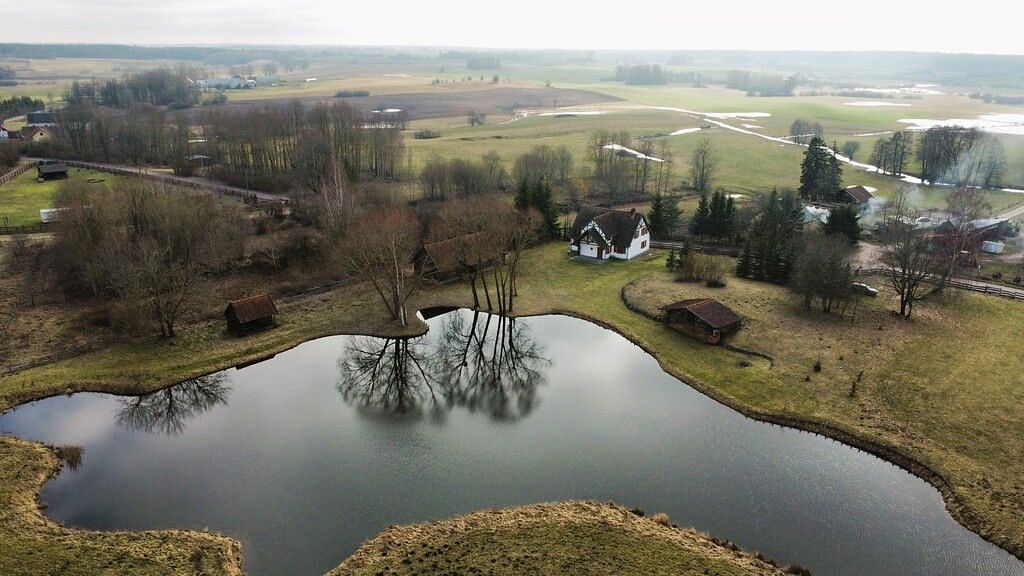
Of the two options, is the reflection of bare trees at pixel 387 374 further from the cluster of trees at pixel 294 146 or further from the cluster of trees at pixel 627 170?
the cluster of trees at pixel 627 170

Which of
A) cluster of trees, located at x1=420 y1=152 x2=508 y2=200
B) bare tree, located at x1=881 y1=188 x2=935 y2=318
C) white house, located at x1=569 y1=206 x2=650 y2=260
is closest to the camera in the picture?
bare tree, located at x1=881 y1=188 x2=935 y2=318

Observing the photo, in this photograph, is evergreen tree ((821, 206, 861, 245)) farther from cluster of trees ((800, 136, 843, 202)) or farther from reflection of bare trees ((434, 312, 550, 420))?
reflection of bare trees ((434, 312, 550, 420))

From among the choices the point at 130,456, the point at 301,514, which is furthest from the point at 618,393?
the point at 130,456

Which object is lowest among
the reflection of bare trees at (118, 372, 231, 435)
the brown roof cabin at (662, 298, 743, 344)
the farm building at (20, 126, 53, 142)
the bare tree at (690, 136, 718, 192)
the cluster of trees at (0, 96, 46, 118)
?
the reflection of bare trees at (118, 372, 231, 435)

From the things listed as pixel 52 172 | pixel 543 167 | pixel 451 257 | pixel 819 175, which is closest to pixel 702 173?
pixel 819 175

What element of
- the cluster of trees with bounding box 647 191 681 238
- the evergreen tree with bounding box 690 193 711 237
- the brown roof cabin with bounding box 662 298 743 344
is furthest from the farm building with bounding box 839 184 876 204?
the brown roof cabin with bounding box 662 298 743 344
